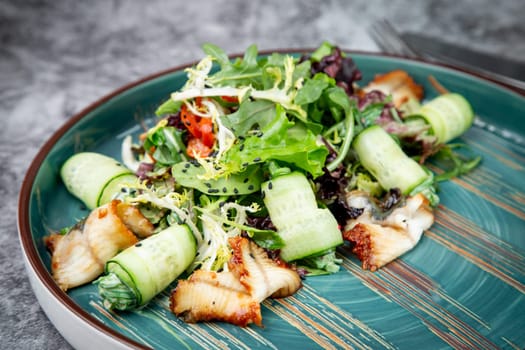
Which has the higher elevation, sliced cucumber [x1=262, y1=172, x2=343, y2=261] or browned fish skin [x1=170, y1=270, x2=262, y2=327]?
sliced cucumber [x1=262, y1=172, x2=343, y2=261]

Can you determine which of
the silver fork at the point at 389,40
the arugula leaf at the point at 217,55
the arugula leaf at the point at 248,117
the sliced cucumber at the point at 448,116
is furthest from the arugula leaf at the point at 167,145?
the silver fork at the point at 389,40

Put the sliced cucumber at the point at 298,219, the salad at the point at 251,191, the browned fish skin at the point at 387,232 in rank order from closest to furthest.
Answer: the salad at the point at 251,191 → the sliced cucumber at the point at 298,219 → the browned fish skin at the point at 387,232

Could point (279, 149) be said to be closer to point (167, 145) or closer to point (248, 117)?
point (248, 117)

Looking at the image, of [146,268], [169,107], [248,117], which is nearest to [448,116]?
[248,117]

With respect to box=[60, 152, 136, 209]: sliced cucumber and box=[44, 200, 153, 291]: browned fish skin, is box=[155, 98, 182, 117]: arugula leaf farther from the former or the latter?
box=[44, 200, 153, 291]: browned fish skin

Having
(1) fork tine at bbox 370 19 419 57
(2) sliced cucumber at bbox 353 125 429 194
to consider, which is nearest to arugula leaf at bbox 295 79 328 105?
(2) sliced cucumber at bbox 353 125 429 194

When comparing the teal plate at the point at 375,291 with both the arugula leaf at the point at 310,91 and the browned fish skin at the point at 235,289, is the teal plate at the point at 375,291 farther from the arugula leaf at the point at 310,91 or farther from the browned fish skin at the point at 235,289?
the arugula leaf at the point at 310,91
